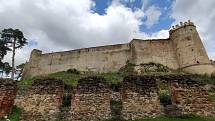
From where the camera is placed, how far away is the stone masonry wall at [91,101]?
926 centimetres

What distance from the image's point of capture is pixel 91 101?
9.47m

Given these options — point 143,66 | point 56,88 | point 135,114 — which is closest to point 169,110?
point 135,114

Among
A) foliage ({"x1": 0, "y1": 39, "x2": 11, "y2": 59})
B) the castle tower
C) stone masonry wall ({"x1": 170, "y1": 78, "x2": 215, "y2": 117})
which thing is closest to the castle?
the castle tower

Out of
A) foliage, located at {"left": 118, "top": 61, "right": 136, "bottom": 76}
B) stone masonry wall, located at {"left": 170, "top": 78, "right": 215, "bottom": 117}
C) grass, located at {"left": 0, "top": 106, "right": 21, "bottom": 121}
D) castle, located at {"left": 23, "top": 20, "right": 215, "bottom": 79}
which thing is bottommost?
grass, located at {"left": 0, "top": 106, "right": 21, "bottom": 121}

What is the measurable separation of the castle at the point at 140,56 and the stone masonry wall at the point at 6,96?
32.8 m

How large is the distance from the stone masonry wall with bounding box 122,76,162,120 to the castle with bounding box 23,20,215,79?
1255 inches

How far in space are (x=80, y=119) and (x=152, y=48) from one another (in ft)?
117

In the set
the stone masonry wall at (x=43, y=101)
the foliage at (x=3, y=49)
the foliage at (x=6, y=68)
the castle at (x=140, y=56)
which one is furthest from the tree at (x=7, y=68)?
the stone masonry wall at (x=43, y=101)

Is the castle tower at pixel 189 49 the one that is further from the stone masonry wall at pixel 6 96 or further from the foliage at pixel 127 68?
the stone masonry wall at pixel 6 96

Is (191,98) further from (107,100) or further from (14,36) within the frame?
(14,36)

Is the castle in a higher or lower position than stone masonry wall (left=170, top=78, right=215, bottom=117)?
higher

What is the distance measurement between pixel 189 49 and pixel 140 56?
6.43m

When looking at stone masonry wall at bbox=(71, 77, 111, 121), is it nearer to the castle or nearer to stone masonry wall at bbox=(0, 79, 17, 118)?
stone masonry wall at bbox=(0, 79, 17, 118)

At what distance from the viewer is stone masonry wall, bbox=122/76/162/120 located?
922cm
